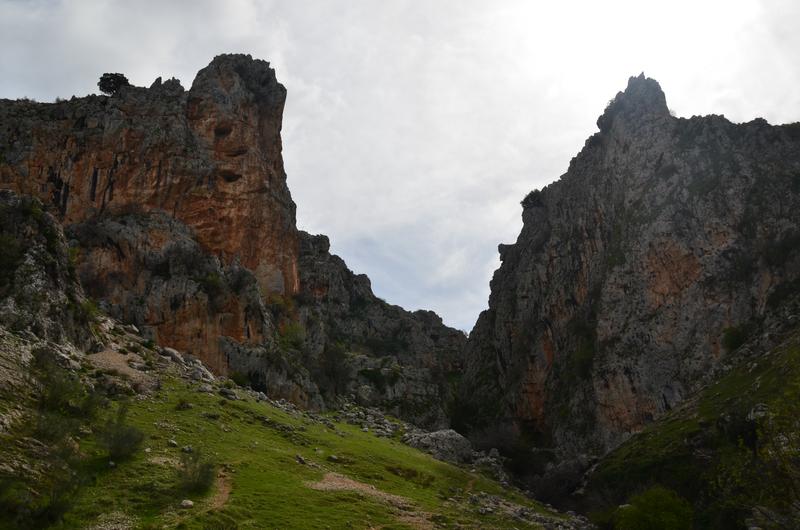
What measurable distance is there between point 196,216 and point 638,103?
6816 centimetres

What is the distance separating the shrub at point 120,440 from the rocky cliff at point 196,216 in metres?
37.5

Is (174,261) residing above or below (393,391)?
above

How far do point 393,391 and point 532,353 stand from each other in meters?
25.1

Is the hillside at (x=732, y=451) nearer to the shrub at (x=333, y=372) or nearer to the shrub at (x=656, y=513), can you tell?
the shrub at (x=656, y=513)

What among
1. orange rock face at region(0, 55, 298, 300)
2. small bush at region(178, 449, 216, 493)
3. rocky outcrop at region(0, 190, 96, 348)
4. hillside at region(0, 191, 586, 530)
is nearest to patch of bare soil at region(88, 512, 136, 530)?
hillside at region(0, 191, 586, 530)

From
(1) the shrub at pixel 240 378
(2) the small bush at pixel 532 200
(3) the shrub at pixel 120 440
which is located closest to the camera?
(3) the shrub at pixel 120 440

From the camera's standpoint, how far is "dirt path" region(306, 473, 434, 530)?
89.9 ft

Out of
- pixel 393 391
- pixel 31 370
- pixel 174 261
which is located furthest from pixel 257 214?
pixel 31 370

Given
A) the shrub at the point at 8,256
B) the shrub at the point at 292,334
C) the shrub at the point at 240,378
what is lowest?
the shrub at the point at 240,378

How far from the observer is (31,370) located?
29.0 metres

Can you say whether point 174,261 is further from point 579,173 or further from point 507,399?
point 579,173

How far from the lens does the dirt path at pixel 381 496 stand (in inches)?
1078

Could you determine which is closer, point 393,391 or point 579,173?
point 393,391

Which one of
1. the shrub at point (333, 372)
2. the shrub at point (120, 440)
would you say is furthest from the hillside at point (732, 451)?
the shrub at point (333, 372)
